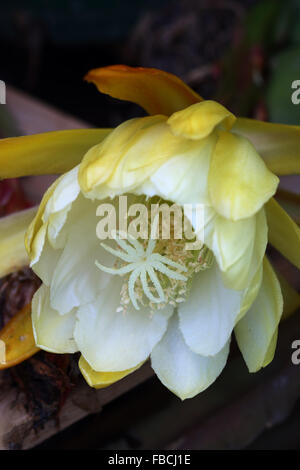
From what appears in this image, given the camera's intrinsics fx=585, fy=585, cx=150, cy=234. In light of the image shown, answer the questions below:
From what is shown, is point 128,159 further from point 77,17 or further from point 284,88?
point 77,17

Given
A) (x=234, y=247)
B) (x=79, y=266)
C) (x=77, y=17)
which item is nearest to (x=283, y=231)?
(x=234, y=247)

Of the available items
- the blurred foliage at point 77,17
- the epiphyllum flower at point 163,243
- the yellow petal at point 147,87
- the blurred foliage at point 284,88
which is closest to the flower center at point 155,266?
the epiphyllum flower at point 163,243

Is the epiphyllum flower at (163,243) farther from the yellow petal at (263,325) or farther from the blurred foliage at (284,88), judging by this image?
the blurred foliage at (284,88)

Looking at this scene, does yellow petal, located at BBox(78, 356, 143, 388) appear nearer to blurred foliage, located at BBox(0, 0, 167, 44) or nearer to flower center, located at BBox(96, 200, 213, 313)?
flower center, located at BBox(96, 200, 213, 313)

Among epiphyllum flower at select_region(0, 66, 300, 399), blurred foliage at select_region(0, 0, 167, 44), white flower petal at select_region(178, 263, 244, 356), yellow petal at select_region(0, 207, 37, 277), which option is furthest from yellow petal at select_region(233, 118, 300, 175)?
blurred foliage at select_region(0, 0, 167, 44)

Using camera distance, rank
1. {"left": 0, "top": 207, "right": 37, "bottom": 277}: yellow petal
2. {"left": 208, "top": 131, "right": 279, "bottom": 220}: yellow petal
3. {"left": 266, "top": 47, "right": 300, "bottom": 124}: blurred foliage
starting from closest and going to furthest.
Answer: {"left": 208, "top": 131, "right": 279, "bottom": 220}: yellow petal → {"left": 0, "top": 207, "right": 37, "bottom": 277}: yellow petal → {"left": 266, "top": 47, "right": 300, "bottom": 124}: blurred foliage

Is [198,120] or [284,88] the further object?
[284,88]

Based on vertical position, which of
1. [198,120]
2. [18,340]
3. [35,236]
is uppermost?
[198,120]
